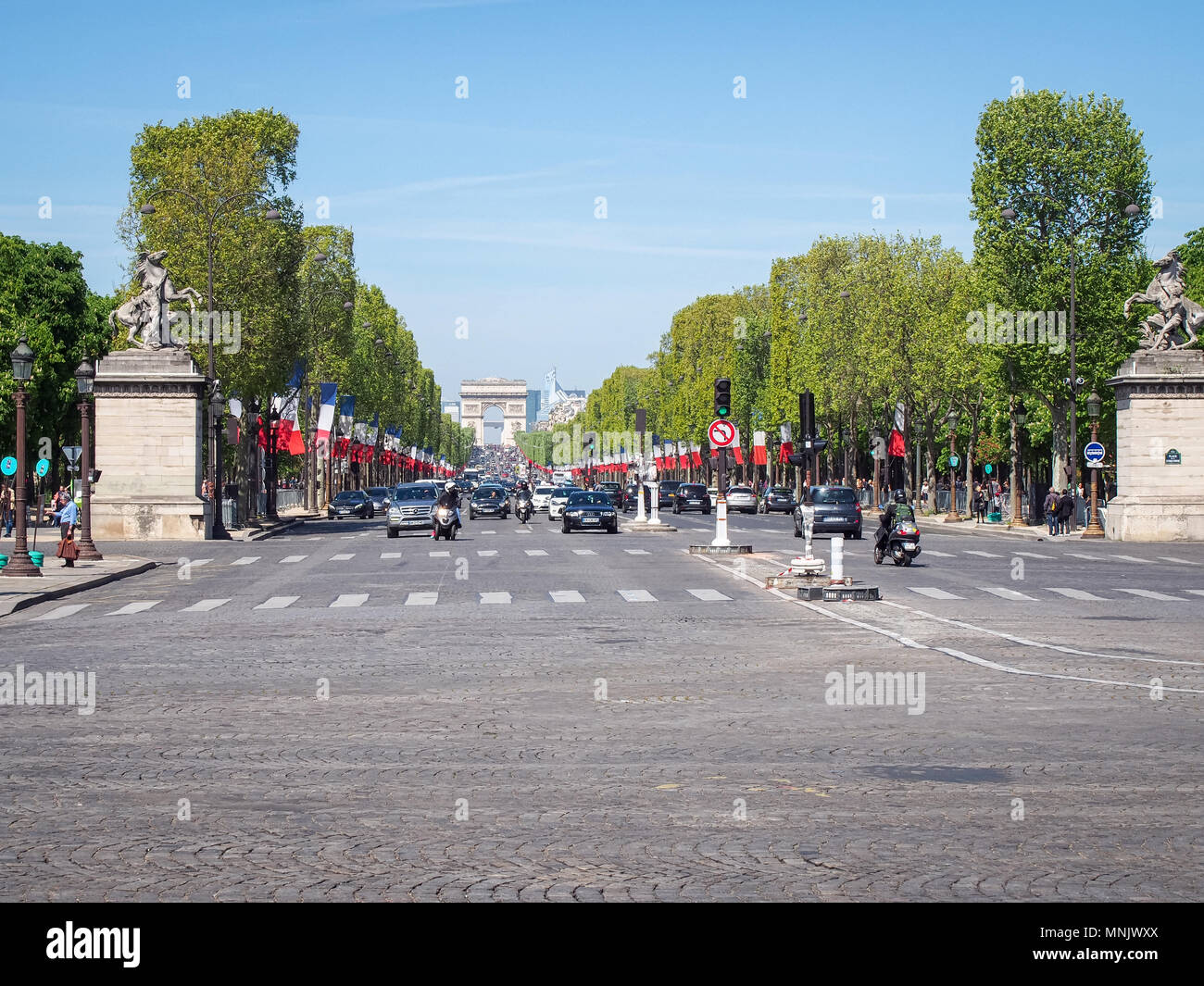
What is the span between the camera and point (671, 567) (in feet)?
115

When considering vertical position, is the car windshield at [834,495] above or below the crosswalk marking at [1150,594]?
above

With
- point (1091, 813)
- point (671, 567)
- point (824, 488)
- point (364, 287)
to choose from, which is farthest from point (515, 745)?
point (364, 287)

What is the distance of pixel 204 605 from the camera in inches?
1005

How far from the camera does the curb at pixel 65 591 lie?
24.6 meters

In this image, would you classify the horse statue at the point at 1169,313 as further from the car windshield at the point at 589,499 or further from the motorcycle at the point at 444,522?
the motorcycle at the point at 444,522

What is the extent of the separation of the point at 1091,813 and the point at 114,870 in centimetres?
499

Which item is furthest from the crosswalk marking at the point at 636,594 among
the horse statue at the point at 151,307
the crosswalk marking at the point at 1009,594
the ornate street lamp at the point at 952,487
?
the ornate street lamp at the point at 952,487

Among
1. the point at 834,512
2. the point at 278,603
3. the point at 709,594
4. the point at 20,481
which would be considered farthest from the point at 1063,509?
the point at 278,603

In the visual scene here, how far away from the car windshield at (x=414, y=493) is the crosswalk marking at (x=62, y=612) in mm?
30659

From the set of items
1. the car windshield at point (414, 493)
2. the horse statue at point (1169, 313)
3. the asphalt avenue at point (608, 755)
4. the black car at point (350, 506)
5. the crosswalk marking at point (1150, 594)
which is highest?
the horse statue at point (1169, 313)

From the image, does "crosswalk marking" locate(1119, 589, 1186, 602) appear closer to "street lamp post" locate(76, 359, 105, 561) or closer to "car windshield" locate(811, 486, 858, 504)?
"street lamp post" locate(76, 359, 105, 561)

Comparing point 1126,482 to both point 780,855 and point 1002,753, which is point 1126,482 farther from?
point 780,855

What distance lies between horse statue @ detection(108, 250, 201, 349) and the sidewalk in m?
14.2

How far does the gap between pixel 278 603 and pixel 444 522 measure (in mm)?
24890
